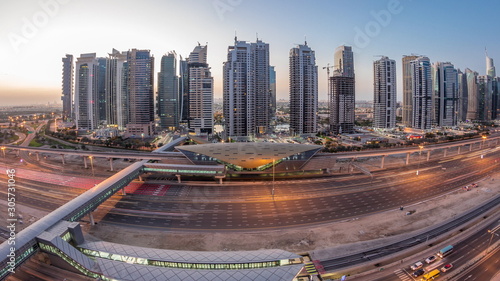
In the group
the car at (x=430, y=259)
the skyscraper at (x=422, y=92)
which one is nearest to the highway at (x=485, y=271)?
the car at (x=430, y=259)

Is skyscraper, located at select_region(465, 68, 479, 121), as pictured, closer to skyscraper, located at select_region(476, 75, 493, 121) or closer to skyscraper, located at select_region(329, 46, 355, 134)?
skyscraper, located at select_region(476, 75, 493, 121)

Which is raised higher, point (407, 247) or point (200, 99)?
point (200, 99)

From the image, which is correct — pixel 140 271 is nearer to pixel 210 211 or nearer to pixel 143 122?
pixel 210 211

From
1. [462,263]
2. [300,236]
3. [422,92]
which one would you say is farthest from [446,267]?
[422,92]

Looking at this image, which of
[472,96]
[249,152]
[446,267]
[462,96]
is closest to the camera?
[446,267]

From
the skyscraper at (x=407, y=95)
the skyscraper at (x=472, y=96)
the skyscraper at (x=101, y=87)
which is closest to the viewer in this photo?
the skyscraper at (x=407, y=95)

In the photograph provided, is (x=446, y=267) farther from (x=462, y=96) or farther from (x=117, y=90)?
(x=462, y=96)

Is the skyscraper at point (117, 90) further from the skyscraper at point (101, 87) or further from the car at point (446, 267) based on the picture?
the car at point (446, 267)
